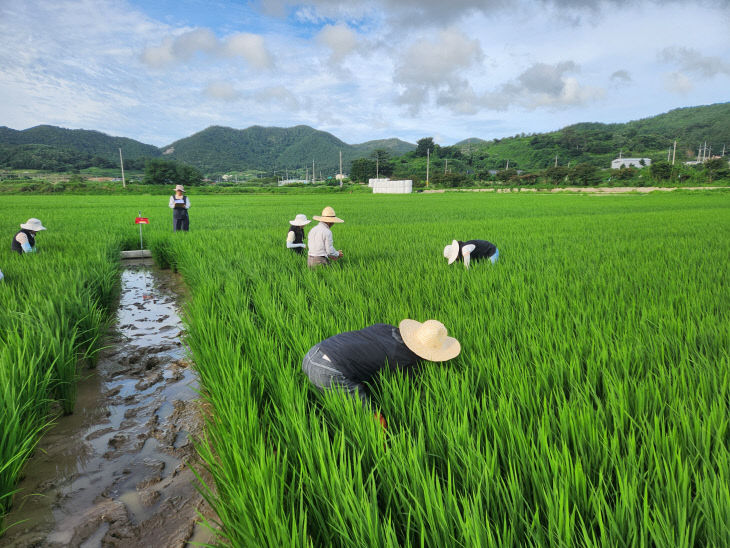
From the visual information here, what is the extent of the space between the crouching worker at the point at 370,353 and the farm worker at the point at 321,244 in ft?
8.55

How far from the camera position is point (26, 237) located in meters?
5.23

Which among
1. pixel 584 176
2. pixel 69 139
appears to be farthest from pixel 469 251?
pixel 69 139

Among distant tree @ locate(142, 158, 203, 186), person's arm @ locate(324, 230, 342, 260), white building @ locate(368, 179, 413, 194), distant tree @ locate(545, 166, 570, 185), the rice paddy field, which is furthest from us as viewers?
distant tree @ locate(142, 158, 203, 186)

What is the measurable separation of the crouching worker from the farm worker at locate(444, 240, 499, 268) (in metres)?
2.69

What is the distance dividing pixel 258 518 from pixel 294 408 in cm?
56

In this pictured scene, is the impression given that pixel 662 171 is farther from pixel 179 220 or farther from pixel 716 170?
pixel 179 220

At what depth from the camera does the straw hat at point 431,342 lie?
1759mm

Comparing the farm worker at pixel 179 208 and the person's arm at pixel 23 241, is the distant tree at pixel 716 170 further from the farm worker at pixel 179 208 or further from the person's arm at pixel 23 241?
the person's arm at pixel 23 241

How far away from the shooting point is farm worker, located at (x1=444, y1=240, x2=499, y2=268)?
454 cm

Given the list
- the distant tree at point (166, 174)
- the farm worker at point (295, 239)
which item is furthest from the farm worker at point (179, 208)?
the distant tree at point (166, 174)

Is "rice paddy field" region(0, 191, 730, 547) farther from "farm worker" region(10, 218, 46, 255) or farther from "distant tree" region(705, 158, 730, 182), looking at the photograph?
"distant tree" region(705, 158, 730, 182)

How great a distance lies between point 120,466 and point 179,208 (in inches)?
287

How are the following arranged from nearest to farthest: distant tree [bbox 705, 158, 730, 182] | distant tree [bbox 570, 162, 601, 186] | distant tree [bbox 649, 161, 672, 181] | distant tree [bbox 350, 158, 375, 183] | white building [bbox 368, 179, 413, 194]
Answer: distant tree [bbox 705, 158, 730, 182] → distant tree [bbox 649, 161, 672, 181] → distant tree [bbox 570, 162, 601, 186] → white building [bbox 368, 179, 413, 194] → distant tree [bbox 350, 158, 375, 183]

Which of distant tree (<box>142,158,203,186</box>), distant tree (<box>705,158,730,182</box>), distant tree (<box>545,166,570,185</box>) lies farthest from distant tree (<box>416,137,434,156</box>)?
distant tree (<box>705,158,730,182</box>)
